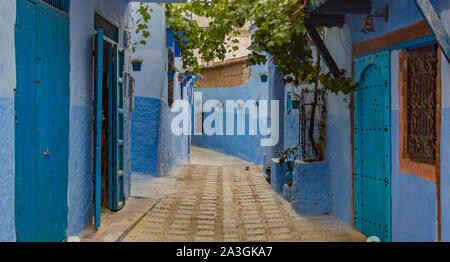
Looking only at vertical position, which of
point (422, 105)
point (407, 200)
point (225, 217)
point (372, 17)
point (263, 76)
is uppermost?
point (263, 76)

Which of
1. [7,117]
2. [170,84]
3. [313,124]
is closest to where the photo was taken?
[7,117]

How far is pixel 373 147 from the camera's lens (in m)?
5.55

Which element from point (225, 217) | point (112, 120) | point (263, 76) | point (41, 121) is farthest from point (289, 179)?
point (263, 76)

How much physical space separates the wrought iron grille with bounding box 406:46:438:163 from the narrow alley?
1666 mm

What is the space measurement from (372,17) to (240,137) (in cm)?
1430

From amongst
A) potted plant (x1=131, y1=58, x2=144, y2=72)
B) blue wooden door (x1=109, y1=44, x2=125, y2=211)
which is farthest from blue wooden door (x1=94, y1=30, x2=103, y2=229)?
potted plant (x1=131, y1=58, x2=144, y2=72)

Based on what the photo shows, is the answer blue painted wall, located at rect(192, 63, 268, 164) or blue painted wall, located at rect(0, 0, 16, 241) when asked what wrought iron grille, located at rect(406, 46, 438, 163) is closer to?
blue painted wall, located at rect(0, 0, 16, 241)

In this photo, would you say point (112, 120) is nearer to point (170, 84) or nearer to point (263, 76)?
point (170, 84)

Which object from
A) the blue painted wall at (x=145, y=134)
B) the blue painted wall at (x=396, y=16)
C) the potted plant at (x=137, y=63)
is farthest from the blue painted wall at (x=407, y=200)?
the blue painted wall at (x=145, y=134)

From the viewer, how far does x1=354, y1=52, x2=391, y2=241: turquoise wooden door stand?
5.13 meters

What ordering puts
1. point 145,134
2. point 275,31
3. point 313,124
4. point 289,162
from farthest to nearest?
point 145,134 → point 289,162 → point 313,124 → point 275,31

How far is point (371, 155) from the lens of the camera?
561 cm

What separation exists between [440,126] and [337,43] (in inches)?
127

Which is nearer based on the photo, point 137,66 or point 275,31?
point 275,31
